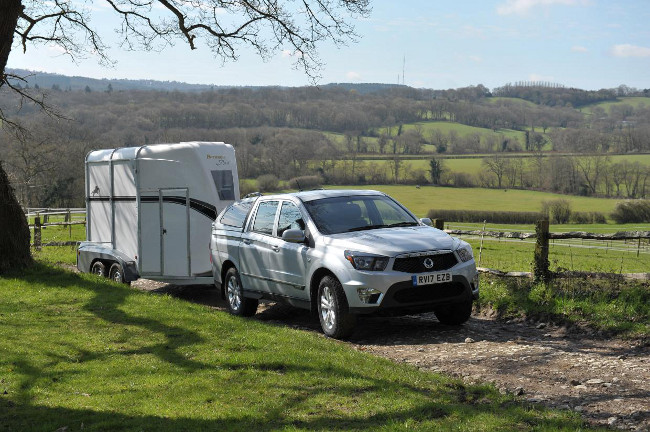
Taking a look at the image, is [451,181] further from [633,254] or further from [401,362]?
[401,362]

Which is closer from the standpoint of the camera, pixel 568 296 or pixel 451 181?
pixel 568 296

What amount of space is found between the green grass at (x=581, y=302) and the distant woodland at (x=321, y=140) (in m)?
42.0

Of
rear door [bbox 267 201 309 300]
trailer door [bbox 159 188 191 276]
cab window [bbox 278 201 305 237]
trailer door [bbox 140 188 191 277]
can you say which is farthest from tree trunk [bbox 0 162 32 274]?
cab window [bbox 278 201 305 237]

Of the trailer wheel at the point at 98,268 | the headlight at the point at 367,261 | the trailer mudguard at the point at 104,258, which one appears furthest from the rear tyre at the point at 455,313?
the trailer wheel at the point at 98,268

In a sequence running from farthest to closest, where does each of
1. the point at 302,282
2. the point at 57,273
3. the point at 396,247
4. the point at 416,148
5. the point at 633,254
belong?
the point at 416,148, the point at 633,254, the point at 57,273, the point at 302,282, the point at 396,247

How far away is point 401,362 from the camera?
7887 mm

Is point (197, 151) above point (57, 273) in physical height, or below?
above

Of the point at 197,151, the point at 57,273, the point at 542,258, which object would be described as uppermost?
the point at 197,151

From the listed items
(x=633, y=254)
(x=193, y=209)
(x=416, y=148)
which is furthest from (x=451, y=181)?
(x=193, y=209)

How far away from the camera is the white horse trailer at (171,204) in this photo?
1391 centimetres

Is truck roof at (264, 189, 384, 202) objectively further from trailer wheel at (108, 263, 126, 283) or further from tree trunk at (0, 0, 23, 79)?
tree trunk at (0, 0, 23, 79)

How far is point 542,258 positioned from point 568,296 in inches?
39.0

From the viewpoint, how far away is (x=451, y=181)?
124 metres

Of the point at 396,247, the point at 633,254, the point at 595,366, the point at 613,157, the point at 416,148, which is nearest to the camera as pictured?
the point at 595,366
